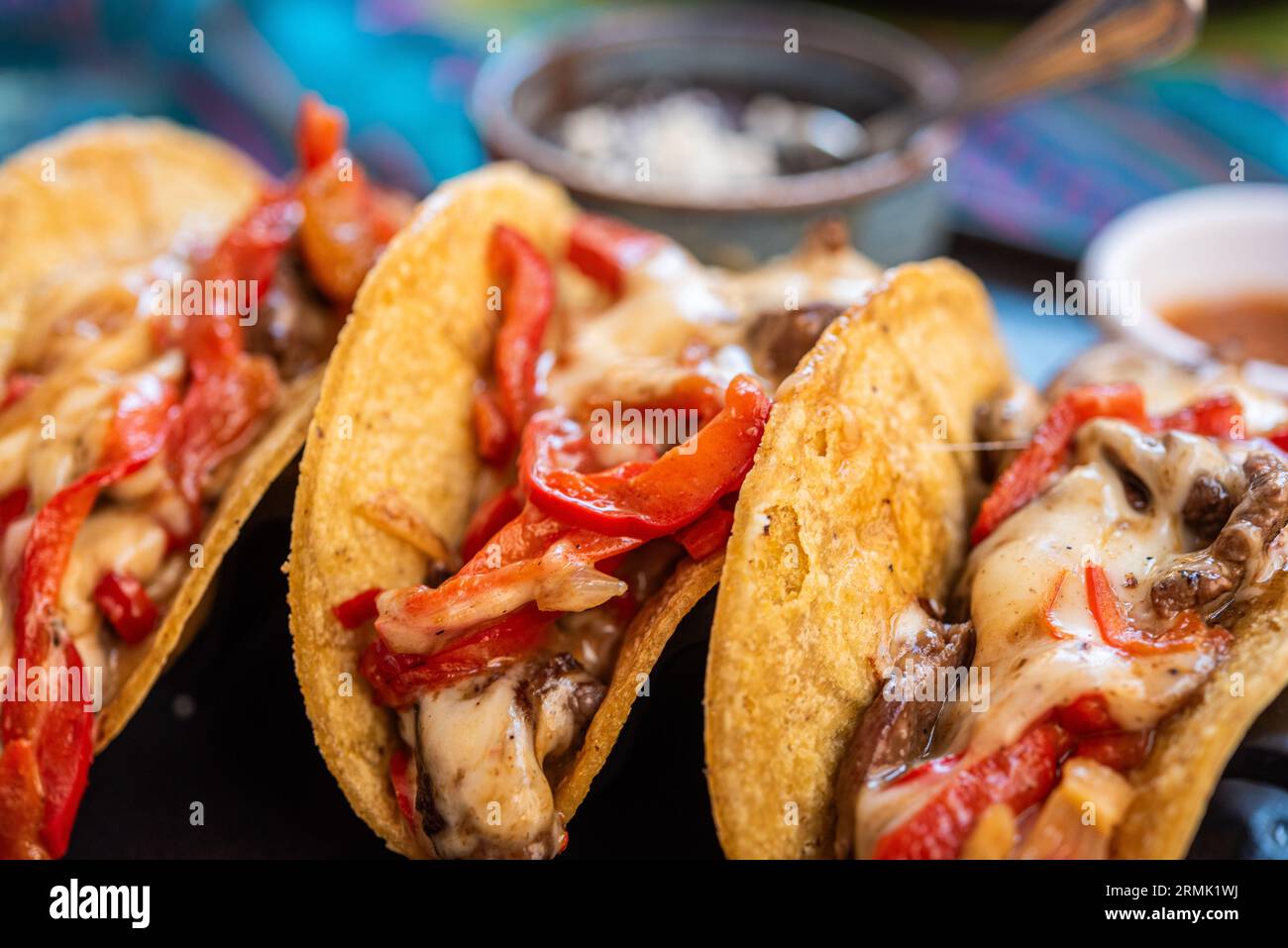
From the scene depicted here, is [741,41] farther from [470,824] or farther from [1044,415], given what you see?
[470,824]

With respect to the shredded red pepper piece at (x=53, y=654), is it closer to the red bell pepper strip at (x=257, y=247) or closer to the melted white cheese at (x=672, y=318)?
the red bell pepper strip at (x=257, y=247)

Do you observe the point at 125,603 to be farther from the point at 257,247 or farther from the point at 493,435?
the point at 257,247

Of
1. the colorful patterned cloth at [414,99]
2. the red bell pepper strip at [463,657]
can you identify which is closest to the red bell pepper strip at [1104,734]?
the red bell pepper strip at [463,657]

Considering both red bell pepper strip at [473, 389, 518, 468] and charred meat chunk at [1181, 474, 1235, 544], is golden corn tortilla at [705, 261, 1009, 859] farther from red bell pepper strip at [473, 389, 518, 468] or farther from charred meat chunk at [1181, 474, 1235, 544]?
red bell pepper strip at [473, 389, 518, 468]

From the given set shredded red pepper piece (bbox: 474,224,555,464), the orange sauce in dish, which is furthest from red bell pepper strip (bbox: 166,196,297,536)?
the orange sauce in dish

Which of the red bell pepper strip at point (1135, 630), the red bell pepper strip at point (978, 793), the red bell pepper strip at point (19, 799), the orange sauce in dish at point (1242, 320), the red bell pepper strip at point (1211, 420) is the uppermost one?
the red bell pepper strip at point (1211, 420)

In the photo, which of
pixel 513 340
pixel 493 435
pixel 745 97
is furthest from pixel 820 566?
pixel 745 97
